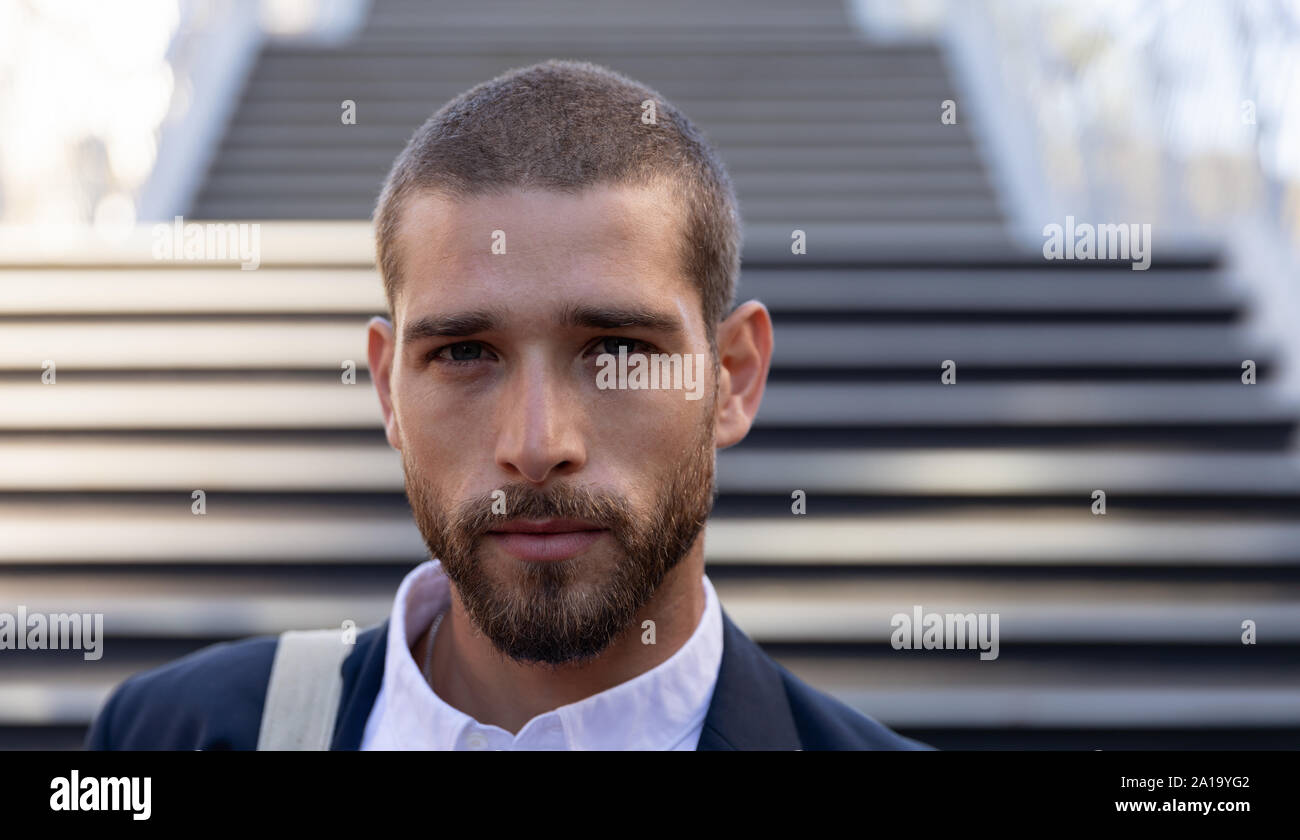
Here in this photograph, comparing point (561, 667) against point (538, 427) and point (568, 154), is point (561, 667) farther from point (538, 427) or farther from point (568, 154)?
point (568, 154)

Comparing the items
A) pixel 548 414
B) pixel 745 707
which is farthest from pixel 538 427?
pixel 745 707

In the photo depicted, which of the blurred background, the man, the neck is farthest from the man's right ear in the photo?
the blurred background

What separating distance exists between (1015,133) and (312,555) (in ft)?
13.3

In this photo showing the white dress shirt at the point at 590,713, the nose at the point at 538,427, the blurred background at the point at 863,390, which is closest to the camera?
the nose at the point at 538,427

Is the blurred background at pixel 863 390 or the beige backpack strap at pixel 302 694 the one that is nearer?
the beige backpack strap at pixel 302 694

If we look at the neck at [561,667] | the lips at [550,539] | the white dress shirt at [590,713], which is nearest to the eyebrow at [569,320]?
the lips at [550,539]

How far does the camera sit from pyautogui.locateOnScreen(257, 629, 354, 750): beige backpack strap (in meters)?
1.42

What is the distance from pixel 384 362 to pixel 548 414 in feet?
1.37

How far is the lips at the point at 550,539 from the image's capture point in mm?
1178

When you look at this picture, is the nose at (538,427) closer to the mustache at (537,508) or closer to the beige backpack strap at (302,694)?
the mustache at (537,508)

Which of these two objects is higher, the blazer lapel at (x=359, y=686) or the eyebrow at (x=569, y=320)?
the eyebrow at (x=569, y=320)

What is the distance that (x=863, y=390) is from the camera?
3.82 m

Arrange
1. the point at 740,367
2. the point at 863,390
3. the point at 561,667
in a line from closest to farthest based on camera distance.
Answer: the point at 561,667 < the point at 740,367 < the point at 863,390

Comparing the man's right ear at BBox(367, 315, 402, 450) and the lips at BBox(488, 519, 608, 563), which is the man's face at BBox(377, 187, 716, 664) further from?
the man's right ear at BBox(367, 315, 402, 450)
